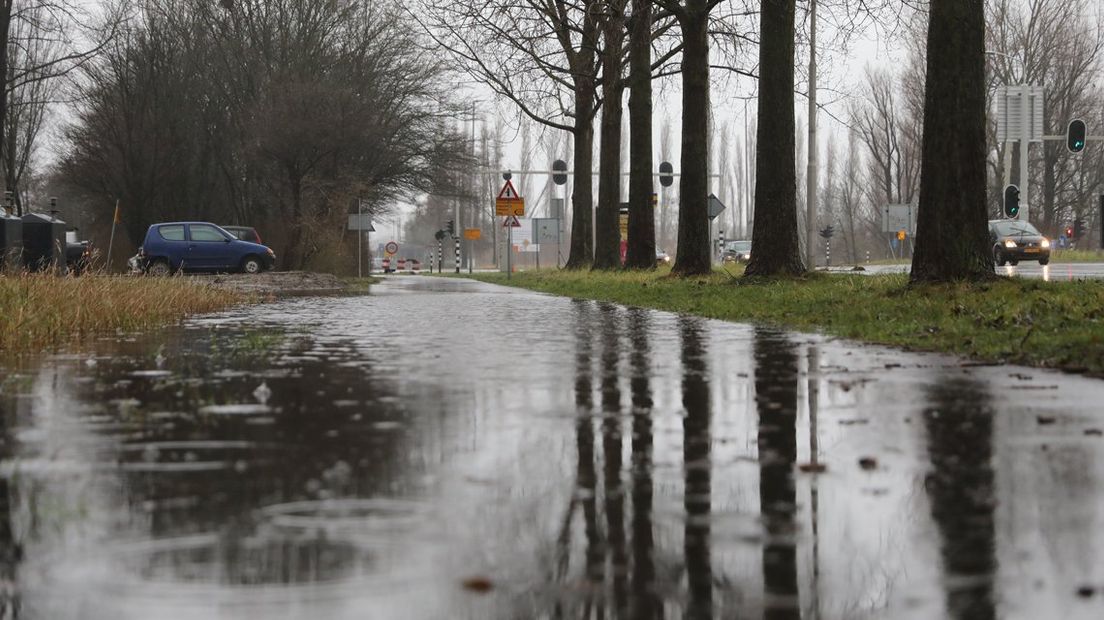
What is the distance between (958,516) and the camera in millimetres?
3648

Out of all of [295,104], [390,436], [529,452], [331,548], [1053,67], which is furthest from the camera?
[1053,67]

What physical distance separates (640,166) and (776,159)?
10.8m

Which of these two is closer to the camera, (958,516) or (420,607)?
(420,607)

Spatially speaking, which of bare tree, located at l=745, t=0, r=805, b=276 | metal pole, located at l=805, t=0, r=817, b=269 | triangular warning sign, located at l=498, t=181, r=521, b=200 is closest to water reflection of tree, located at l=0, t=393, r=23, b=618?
bare tree, located at l=745, t=0, r=805, b=276

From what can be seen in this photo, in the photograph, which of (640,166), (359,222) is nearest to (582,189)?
(640,166)

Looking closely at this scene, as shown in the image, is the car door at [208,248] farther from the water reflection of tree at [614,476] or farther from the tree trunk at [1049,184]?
the tree trunk at [1049,184]

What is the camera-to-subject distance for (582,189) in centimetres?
3891

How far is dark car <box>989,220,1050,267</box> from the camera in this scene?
38969 millimetres

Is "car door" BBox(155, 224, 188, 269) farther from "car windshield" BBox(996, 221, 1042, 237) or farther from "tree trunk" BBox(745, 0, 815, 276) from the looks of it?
"car windshield" BBox(996, 221, 1042, 237)

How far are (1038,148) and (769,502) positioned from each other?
214 feet

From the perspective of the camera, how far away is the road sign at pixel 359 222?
4280 cm

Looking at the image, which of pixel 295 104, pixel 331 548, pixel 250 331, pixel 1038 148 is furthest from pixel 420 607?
pixel 1038 148

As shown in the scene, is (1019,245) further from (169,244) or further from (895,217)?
(169,244)

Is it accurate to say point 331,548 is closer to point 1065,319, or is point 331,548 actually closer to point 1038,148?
point 1065,319
